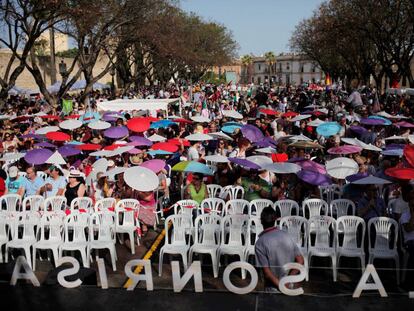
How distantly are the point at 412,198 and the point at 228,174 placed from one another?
4677mm

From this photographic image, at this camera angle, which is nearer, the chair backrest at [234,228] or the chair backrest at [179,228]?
the chair backrest at [234,228]

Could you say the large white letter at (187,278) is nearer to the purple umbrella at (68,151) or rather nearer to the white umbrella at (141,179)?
the white umbrella at (141,179)

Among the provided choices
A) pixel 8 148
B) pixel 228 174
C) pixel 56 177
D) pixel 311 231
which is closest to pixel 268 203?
pixel 311 231

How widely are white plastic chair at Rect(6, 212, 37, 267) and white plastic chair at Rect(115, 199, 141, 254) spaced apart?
1378 mm

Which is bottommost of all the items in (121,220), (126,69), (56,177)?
(121,220)

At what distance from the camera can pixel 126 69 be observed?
41.0m

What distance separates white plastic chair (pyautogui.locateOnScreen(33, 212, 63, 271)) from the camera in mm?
7953

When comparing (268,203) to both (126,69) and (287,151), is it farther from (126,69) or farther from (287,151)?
(126,69)

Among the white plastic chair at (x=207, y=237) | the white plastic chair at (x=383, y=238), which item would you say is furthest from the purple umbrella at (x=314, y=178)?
the white plastic chair at (x=207, y=237)

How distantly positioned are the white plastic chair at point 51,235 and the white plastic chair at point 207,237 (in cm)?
211

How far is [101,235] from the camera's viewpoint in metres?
8.27

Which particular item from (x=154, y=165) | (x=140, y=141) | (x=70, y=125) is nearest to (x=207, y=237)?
(x=154, y=165)

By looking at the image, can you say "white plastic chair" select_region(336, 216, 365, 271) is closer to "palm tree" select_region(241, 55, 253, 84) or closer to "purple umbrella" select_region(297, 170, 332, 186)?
"purple umbrella" select_region(297, 170, 332, 186)

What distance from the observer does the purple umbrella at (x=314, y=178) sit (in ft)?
29.7
